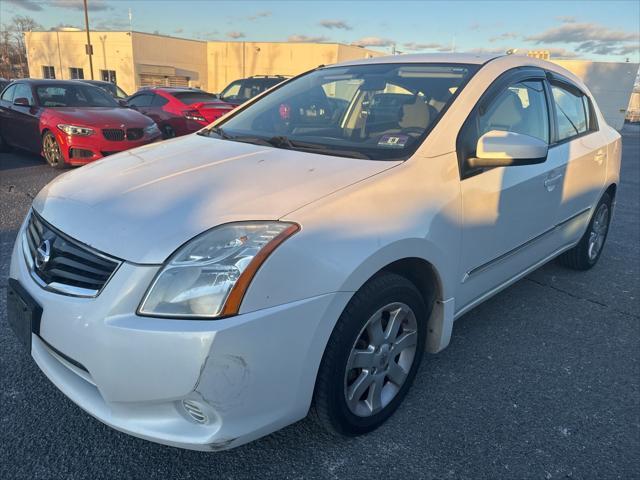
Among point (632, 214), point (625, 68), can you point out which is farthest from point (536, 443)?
point (625, 68)

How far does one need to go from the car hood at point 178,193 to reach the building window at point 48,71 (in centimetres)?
5378

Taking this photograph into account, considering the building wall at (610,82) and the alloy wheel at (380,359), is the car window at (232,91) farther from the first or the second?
the building wall at (610,82)

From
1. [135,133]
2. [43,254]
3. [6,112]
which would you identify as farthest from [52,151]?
[43,254]

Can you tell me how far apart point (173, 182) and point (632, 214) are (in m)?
6.76

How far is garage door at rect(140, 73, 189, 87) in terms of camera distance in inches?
1724

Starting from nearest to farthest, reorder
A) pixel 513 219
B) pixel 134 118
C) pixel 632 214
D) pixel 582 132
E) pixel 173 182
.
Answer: pixel 173 182 < pixel 513 219 < pixel 582 132 < pixel 632 214 < pixel 134 118

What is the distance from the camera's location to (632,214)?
6754 millimetres

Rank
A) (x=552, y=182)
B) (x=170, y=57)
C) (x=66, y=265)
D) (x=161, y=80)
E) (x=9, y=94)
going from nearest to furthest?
(x=66, y=265) < (x=552, y=182) < (x=9, y=94) < (x=161, y=80) < (x=170, y=57)

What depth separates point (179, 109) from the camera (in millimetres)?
9992

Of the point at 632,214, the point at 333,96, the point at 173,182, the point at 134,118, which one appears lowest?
the point at 632,214

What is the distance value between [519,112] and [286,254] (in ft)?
6.63

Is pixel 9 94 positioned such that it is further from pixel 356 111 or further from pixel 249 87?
pixel 356 111

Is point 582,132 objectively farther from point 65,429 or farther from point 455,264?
point 65,429

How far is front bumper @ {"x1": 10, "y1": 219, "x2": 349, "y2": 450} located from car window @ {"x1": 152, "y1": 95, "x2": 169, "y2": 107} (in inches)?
366
